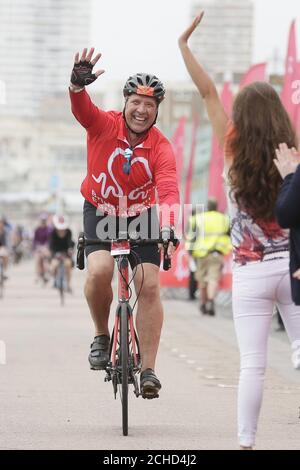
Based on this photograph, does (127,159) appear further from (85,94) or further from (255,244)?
(255,244)

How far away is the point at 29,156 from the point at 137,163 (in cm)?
15261

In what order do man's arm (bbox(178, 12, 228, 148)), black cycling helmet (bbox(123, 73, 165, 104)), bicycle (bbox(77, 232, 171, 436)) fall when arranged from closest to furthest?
man's arm (bbox(178, 12, 228, 148))
bicycle (bbox(77, 232, 171, 436))
black cycling helmet (bbox(123, 73, 165, 104))

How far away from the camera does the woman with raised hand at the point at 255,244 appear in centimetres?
651

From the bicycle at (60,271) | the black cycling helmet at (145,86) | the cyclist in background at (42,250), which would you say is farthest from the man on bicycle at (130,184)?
the cyclist in background at (42,250)

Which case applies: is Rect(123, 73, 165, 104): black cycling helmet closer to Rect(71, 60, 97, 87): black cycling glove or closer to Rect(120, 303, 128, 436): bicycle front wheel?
Rect(71, 60, 97, 87): black cycling glove

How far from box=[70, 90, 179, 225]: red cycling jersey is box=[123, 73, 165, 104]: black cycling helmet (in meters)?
0.18

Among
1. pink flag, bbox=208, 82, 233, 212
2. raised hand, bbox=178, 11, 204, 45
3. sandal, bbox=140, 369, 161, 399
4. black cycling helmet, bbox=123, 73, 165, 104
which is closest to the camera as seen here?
raised hand, bbox=178, 11, 204, 45

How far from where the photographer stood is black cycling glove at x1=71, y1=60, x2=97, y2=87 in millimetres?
7934

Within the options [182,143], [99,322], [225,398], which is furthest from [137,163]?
[182,143]

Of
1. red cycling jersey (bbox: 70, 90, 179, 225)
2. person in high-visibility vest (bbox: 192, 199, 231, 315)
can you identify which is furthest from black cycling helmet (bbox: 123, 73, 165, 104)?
person in high-visibility vest (bbox: 192, 199, 231, 315)

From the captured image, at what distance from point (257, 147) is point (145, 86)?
6.52ft

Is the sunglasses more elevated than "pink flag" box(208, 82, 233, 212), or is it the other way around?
"pink flag" box(208, 82, 233, 212)

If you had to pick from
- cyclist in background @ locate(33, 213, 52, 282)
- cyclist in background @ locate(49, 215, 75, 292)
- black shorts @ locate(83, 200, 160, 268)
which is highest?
cyclist in background @ locate(33, 213, 52, 282)

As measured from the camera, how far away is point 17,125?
163125 millimetres
